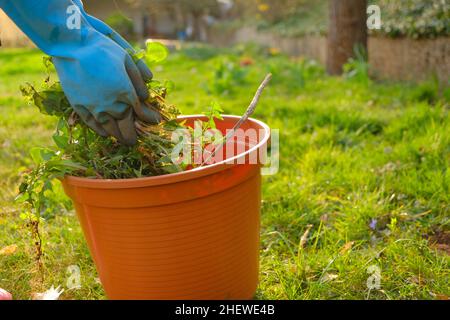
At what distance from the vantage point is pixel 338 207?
6.75 feet

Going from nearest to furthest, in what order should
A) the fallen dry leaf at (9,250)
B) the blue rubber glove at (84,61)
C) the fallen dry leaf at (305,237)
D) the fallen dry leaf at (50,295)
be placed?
the blue rubber glove at (84,61) → the fallen dry leaf at (50,295) → the fallen dry leaf at (305,237) → the fallen dry leaf at (9,250)

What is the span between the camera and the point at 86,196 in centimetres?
131

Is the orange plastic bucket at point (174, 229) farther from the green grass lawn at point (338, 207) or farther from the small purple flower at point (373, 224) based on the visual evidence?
the small purple flower at point (373, 224)

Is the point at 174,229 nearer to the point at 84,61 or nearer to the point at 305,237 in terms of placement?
the point at 84,61

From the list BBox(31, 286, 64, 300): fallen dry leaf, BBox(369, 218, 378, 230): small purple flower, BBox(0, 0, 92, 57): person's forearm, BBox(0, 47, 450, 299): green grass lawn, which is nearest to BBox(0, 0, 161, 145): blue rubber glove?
BBox(0, 0, 92, 57): person's forearm

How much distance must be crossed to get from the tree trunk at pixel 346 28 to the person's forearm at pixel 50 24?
13.0ft

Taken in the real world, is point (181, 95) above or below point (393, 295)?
above

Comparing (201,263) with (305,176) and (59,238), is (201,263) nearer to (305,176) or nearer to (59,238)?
(59,238)

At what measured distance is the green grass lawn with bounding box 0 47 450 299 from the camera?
1.59 m

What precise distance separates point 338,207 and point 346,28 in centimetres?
320

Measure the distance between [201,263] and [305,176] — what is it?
118cm

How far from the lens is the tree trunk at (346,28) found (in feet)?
15.5

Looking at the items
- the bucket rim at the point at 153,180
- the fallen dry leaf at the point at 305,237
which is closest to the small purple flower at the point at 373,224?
the fallen dry leaf at the point at 305,237
